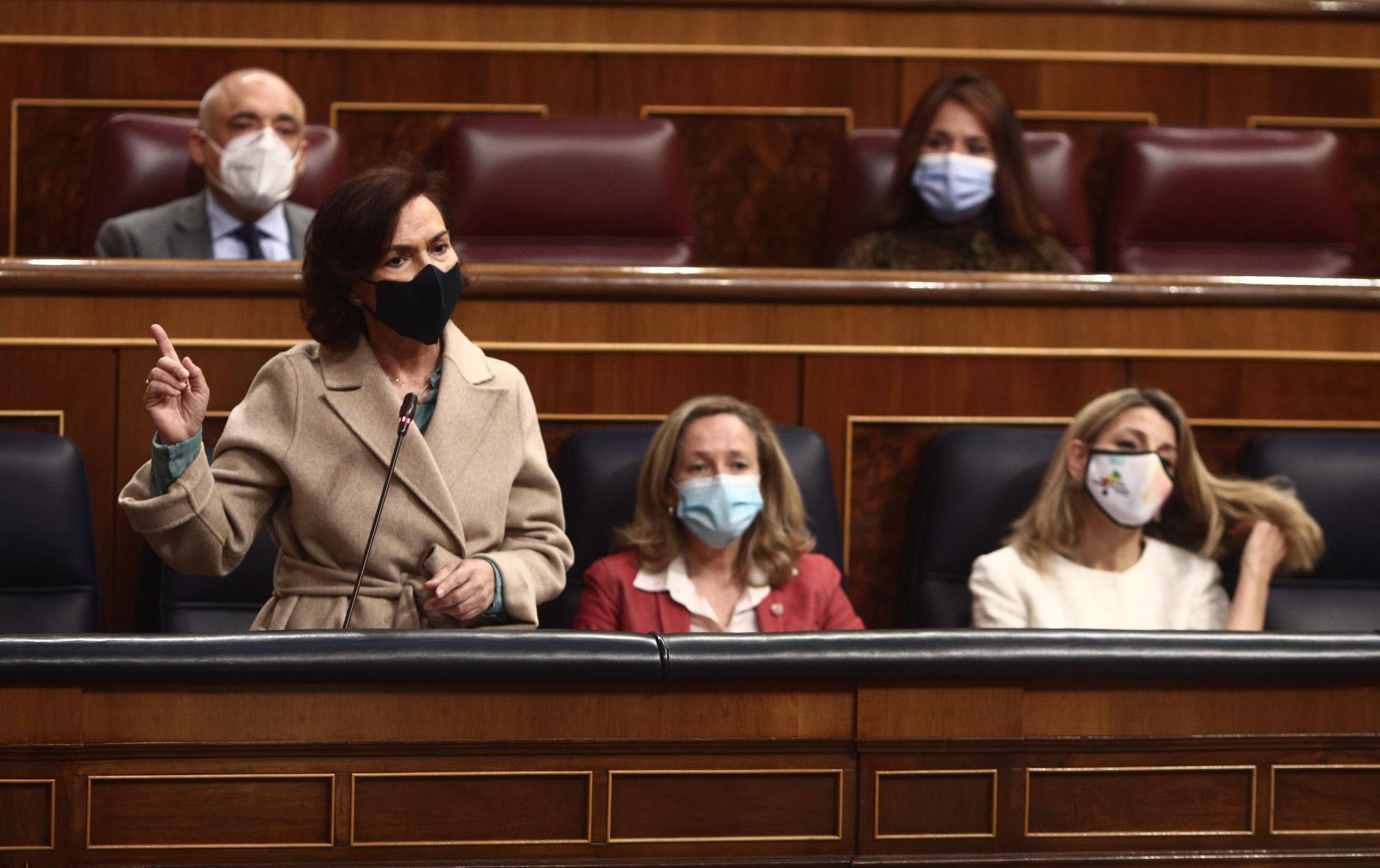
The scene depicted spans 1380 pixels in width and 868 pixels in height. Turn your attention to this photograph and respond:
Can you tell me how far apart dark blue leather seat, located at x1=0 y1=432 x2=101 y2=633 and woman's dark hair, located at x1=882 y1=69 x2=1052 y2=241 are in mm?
788

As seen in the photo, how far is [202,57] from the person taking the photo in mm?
1678

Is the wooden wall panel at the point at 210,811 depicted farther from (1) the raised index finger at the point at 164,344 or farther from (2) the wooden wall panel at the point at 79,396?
(2) the wooden wall panel at the point at 79,396

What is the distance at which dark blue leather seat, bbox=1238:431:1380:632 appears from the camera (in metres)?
1.23

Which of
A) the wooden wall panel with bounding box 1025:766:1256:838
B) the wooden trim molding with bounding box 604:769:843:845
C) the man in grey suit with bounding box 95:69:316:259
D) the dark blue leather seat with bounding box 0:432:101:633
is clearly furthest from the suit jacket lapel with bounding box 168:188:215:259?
the wooden wall panel with bounding box 1025:766:1256:838

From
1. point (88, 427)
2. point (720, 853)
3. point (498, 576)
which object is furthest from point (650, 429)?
point (720, 853)

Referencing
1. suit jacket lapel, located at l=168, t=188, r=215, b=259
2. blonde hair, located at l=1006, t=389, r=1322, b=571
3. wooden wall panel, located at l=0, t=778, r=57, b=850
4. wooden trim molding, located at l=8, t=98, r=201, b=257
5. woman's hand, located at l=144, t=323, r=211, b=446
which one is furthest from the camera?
wooden trim molding, located at l=8, t=98, r=201, b=257

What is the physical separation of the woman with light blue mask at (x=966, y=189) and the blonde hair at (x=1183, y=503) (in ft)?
1.04

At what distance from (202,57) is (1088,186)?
0.94 meters

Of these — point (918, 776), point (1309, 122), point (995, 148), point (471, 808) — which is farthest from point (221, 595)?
point (1309, 122)

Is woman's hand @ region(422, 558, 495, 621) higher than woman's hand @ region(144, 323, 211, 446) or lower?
lower

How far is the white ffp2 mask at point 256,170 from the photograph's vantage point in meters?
1.44

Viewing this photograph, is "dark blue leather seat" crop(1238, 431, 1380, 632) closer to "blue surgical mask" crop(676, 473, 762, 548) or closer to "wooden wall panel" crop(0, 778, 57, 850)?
"blue surgical mask" crop(676, 473, 762, 548)

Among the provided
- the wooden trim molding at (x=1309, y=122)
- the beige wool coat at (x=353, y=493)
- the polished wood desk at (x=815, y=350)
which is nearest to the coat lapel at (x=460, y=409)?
the beige wool coat at (x=353, y=493)

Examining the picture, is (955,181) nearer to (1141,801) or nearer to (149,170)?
(149,170)
